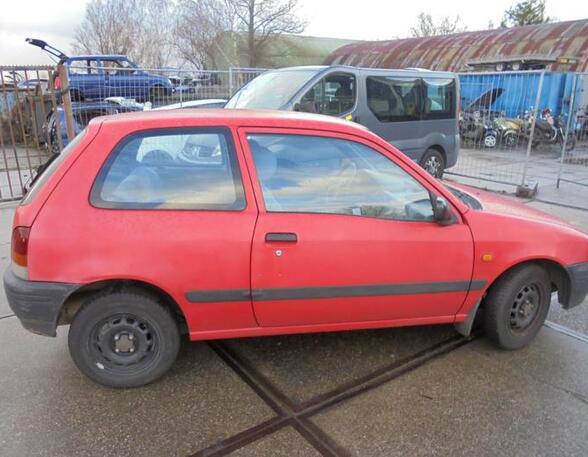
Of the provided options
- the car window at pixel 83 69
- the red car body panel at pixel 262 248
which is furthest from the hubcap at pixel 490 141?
the red car body panel at pixel 262 248

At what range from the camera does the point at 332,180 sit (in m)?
2.93

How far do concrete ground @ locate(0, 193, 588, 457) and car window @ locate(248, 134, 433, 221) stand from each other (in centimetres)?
105

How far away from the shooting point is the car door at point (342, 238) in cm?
278

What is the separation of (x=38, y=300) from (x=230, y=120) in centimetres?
148

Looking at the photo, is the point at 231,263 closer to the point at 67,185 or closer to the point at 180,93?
the point at 67,185

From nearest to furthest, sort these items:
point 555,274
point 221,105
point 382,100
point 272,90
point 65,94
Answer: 1. point 555,274
2. point 272,90
3. point 65,94
4. point 382,100
5. point 221,105

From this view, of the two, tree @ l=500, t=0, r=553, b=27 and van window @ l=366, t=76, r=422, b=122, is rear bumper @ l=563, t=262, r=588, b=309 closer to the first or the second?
van window @ l=366, t=76, r=422, b=122

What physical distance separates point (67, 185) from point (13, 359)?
140 cm

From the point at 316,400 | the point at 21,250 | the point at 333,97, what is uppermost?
the point at 333,97

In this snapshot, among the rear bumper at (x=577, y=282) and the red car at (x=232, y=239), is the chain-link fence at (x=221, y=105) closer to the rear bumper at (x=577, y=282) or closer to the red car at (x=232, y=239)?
the rear bumper at (x=577, y=282)

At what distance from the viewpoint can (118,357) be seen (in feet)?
9.32

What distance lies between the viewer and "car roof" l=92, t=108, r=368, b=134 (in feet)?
9.09

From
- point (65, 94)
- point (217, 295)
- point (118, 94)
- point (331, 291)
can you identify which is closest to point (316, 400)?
point (331, 291)

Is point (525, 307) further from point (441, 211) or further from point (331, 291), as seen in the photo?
point (331, 291)
